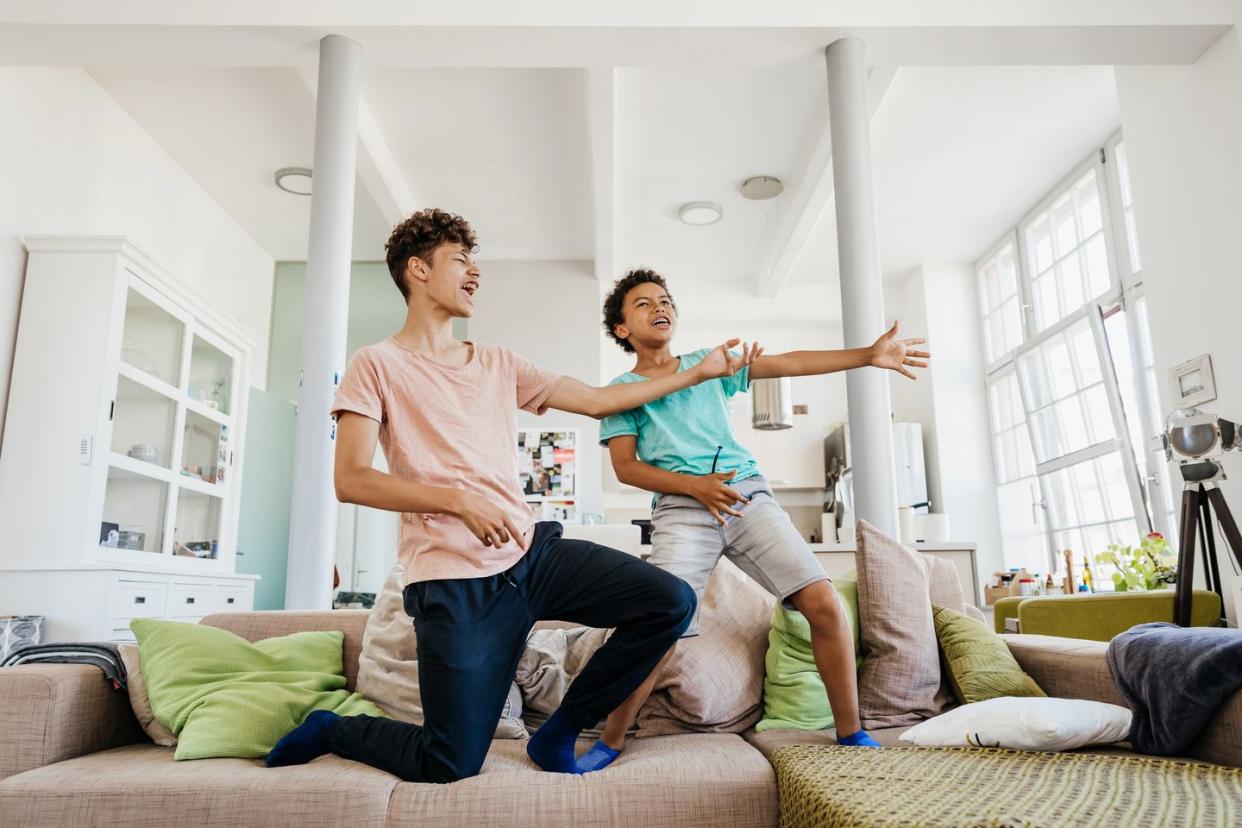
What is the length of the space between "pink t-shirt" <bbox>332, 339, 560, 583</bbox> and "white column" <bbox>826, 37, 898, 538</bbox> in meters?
1.98

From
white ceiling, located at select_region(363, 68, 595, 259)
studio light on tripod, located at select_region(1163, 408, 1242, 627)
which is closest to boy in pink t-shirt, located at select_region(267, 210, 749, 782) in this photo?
studio light on tripod, located at select_region(1163, 408, 1242, 627)

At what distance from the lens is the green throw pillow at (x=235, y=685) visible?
1663 millimetres

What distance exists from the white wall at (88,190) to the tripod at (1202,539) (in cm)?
430

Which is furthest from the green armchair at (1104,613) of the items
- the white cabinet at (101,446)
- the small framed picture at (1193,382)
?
the white cabinet at (101,446)

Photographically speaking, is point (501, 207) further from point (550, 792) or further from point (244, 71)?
point (550, 792)

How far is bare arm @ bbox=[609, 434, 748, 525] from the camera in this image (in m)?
1.90

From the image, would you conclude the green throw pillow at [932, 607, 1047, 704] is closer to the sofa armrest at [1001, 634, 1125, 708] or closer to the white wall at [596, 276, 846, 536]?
the sofa armrest at [1001, 634, 1125, 708]

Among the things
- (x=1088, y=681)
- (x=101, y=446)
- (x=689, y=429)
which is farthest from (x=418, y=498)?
(x=101, y=446)

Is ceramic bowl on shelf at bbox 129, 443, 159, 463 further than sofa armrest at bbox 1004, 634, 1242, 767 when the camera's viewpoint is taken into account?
Yes

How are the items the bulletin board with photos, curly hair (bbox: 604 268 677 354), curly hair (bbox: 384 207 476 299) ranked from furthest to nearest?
the bulletin board with photos → curly hair (bbox: 604 268 677 354) → curly hair (bbox: 384 207 476 299)

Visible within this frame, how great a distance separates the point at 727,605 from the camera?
2057mm

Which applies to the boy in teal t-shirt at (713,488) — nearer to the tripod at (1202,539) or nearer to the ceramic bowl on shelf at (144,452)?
the tripod at (1202,539)

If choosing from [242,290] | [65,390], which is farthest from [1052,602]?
[242,290]

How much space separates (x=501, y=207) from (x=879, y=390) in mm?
3244
